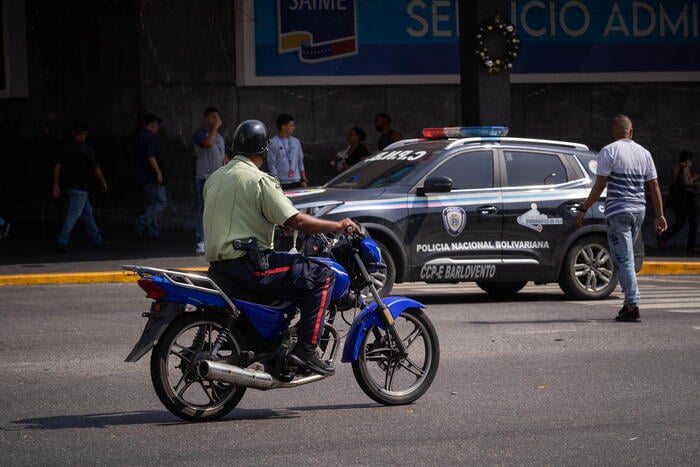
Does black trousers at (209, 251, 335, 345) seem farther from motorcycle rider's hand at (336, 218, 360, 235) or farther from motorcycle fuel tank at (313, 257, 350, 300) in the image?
motorcycle rider's hand at (336, 218, 360, 235)

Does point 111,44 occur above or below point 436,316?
above

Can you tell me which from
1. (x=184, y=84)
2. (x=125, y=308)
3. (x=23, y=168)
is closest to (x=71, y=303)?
(x=125, y=308)

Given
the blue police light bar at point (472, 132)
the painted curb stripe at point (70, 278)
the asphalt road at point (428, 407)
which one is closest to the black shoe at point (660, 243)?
the blue police light bar at point (472, 132)

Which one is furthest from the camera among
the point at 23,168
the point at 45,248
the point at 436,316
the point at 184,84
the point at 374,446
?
the point at 23,168

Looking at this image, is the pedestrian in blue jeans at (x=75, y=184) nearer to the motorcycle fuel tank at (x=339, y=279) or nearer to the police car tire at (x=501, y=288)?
the police car tire at (x=501, y=288)

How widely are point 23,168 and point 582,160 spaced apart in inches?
464

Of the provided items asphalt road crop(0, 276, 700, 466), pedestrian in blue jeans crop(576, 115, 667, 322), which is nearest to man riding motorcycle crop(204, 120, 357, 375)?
asphalt road crop(0, 276, 700, 466)

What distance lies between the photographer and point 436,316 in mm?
12438

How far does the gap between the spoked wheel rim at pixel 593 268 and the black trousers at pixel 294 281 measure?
6.78m

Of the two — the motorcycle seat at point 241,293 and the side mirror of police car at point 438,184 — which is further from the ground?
the side mirror of police car at point 438,184

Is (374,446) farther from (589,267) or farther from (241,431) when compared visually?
(589,267)

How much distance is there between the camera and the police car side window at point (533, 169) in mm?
13859

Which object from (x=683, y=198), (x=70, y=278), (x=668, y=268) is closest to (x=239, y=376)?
(x=70, y=278)

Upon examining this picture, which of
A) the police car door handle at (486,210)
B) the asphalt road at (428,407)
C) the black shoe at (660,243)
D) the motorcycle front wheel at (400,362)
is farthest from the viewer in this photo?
the black shoe at (660,243)
